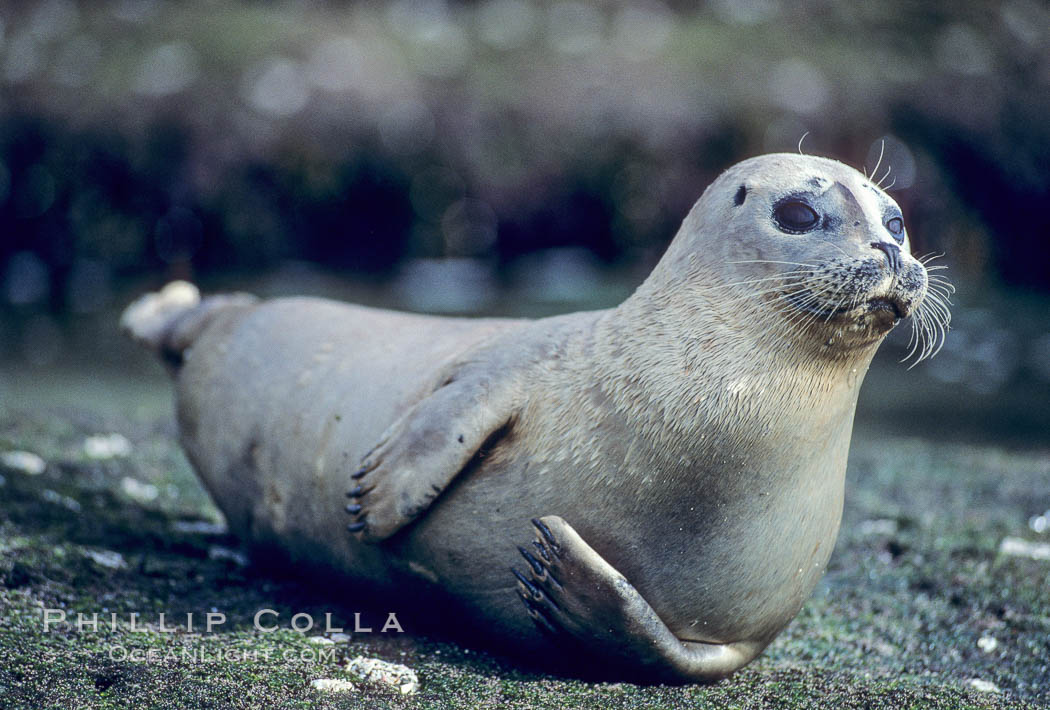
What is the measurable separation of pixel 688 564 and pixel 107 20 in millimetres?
14948

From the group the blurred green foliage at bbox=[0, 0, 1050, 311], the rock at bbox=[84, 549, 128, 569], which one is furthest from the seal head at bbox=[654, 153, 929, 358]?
the blurred green foliage at bbox=[0, 0, 1050, 311]

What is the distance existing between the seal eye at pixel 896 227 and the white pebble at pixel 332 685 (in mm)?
1728

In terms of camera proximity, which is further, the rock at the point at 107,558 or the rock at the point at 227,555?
the rock at the point at 227,555

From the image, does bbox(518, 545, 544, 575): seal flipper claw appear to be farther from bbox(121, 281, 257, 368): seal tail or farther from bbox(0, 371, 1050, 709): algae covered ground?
bbox(121, 281, 257, 368): seal tail

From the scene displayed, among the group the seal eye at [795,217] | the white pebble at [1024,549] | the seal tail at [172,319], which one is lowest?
the white pebble at [1024,549]

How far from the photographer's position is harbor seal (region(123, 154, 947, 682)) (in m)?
2.68

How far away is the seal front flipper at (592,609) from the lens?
2.64 metres

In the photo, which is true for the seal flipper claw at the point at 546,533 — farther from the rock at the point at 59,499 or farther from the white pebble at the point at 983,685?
the rock at the point at 59,499

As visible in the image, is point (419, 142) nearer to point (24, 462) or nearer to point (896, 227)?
point (24, 462)

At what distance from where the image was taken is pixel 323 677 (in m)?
2.76

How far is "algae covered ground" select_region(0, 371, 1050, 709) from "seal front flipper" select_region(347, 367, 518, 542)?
394 millimetres

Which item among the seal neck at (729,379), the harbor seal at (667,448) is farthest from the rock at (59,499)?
Result: the seal neck at (729,379)

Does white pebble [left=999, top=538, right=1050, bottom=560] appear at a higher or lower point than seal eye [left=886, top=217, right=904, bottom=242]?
lower

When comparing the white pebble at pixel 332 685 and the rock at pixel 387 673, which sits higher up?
the white pebble at pixel 332 685
